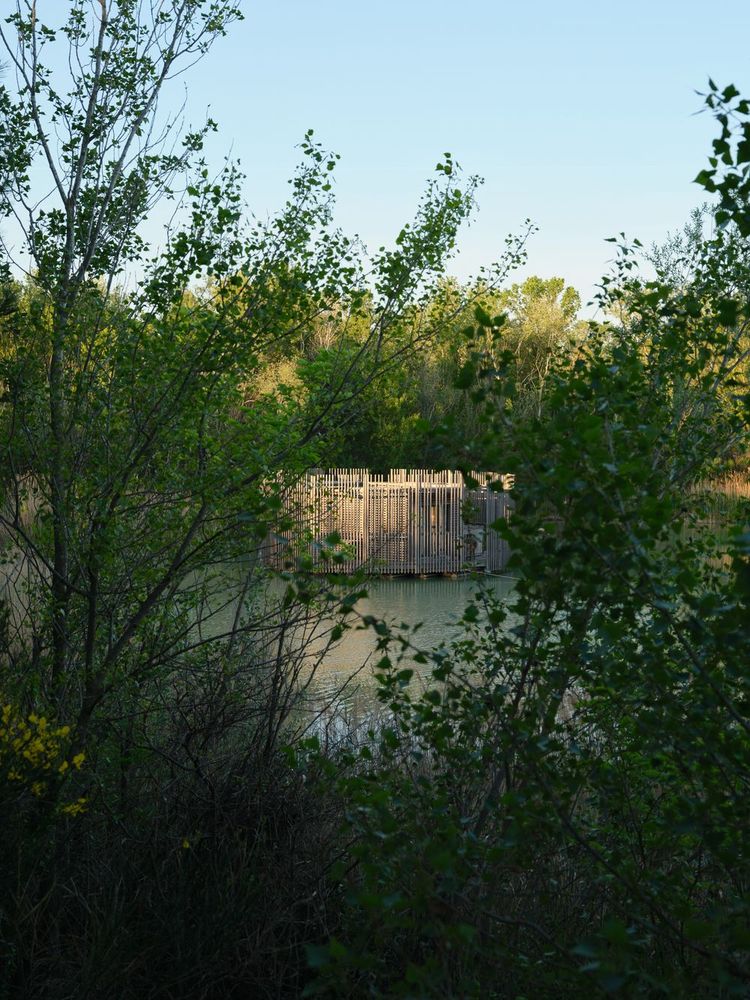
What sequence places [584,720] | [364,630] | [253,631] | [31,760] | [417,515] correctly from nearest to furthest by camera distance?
[584,720] < [31,760] < [364,630] < [253,631] < [417,515]

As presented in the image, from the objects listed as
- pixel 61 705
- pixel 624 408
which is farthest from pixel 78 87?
pixel 624 408

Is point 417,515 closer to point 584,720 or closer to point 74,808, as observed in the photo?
point 74,808

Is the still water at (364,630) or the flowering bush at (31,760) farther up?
the flowering bush at (31,760)

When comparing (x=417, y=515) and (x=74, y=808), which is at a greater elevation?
(x=417, y=515)

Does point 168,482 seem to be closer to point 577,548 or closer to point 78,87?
point 78,87

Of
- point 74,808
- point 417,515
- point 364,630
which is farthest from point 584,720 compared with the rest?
point 417,515

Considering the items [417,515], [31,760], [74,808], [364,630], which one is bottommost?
[74,808]

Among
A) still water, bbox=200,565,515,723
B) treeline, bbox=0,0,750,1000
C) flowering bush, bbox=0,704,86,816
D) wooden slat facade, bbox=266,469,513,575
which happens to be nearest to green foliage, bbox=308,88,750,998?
treeline, bbox=0,0,750,1000

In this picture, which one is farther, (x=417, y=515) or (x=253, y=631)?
(x=417, y=515)

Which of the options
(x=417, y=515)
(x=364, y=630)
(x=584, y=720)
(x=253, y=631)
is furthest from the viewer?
(x=417, y=515)

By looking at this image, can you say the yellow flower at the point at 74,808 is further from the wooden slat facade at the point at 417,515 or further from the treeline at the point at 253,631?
the wooden slat facade at the point at 417,515

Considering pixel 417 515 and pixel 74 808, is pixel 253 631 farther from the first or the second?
pixel 417 515

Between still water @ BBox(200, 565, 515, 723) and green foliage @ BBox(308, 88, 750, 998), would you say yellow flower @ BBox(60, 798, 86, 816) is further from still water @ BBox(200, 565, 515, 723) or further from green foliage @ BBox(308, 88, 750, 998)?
green foliage @ BBox(308, 88, 750, 998)

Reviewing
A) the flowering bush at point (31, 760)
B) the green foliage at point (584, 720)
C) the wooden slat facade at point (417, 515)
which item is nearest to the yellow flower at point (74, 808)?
the flowering bush at point (31, 760)
